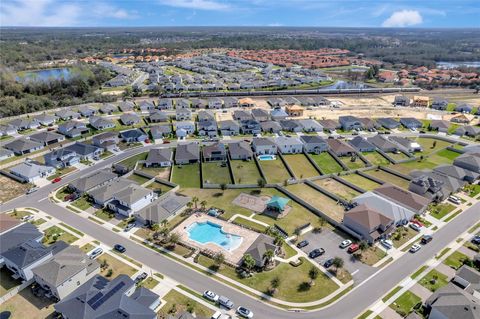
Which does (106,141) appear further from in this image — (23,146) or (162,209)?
(162,209)

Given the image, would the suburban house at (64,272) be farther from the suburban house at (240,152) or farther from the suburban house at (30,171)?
the suburban house at (240,152)

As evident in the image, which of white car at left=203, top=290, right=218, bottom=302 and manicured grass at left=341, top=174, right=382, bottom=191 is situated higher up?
manicured grass at left=341, top=174, right=382, bottom=191

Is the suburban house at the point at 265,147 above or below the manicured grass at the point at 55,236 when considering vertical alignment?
above

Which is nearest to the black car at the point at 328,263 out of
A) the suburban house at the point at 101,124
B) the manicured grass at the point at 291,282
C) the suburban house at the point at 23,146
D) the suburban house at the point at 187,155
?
the manicured grass at the point at 291,282

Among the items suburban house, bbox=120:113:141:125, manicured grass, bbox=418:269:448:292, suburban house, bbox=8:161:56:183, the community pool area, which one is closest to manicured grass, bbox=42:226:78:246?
suburban house, bbox=8:161:56:183

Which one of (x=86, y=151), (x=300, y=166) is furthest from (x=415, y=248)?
(x=86, y=151)

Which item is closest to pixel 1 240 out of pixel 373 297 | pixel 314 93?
→ pixel 373 297

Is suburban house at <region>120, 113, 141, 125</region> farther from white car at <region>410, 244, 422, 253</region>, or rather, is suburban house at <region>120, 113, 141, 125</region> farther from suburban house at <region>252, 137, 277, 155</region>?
white car at <region>410, 244, 422, 253</region>
